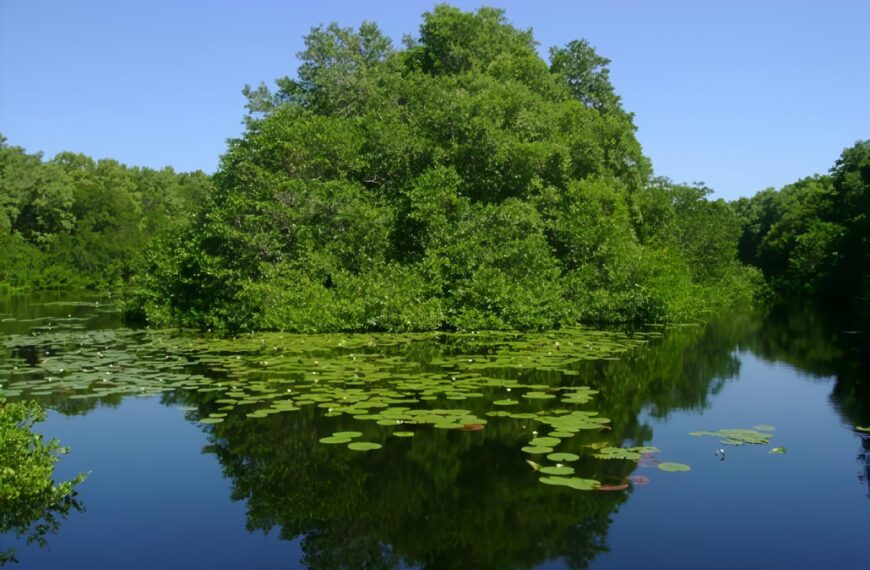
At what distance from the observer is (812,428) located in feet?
34.3

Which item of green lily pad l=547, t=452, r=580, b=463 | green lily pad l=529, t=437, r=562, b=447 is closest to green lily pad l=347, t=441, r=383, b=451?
green lily pad l=529, t=437, r=562, b=447

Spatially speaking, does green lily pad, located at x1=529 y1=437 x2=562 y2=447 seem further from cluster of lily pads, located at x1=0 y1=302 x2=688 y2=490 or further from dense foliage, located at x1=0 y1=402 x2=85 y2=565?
dense foliage, located at x1=0 y1=402 x2=85 y2=565

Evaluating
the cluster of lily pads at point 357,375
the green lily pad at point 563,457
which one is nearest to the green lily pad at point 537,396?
the cluster of lily pads at point 357,375

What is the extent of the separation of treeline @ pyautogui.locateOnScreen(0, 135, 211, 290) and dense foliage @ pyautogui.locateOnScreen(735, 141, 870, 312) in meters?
39.6

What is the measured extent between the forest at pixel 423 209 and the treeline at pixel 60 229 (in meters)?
24.1

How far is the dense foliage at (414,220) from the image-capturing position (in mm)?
21141

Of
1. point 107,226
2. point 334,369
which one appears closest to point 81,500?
point 334,369

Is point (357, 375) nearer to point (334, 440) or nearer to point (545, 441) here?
point (334, 440)

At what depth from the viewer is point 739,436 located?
31.7 ft

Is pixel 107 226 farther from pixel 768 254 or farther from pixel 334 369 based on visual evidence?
pixel 768 254

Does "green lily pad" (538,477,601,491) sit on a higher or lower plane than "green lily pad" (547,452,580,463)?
lower

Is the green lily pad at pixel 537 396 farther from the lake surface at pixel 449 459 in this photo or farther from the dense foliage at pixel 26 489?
the dense foliage at pixel 26 489

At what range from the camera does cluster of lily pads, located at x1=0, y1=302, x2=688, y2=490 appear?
32.9 feet

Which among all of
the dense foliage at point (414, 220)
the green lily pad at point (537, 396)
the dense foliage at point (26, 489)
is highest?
the dense foliage at point (414, 220)
